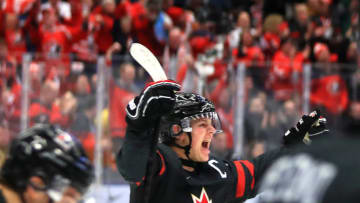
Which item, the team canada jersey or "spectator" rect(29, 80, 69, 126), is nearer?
the team canada jersey

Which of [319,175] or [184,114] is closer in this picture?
[319,175]

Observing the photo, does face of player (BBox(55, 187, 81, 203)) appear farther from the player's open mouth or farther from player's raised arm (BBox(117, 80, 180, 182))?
the player's open mouth

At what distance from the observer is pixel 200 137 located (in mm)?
3506

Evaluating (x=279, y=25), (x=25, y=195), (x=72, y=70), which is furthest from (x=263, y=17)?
(x=25, y=195)

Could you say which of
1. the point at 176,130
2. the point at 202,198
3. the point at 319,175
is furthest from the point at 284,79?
the point at 319,175

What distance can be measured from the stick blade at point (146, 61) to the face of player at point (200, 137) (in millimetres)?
423

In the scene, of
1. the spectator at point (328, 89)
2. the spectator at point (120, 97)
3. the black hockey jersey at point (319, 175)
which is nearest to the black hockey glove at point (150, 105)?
the black hockey jersey at point (319, 175)

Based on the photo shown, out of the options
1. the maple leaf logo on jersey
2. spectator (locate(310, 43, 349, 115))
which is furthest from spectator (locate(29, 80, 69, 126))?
the maple leaf logo on jersey

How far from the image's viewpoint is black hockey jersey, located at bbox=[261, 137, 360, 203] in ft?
5.13

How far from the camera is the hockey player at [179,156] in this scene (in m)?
2.99

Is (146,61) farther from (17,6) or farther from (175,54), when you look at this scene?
(17,6)

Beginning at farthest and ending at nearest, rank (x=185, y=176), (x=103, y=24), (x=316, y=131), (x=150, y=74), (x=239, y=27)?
(x=239, y=27)
(x=103, y=24)
(x=316, y=131)
(x=185, y=176)
(x=150, y=74)

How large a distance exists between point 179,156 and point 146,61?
55cm

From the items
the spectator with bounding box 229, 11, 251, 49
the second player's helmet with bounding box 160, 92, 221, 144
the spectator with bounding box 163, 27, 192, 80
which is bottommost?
the second player's helmet with bounding box 160, 92, 221, 144
